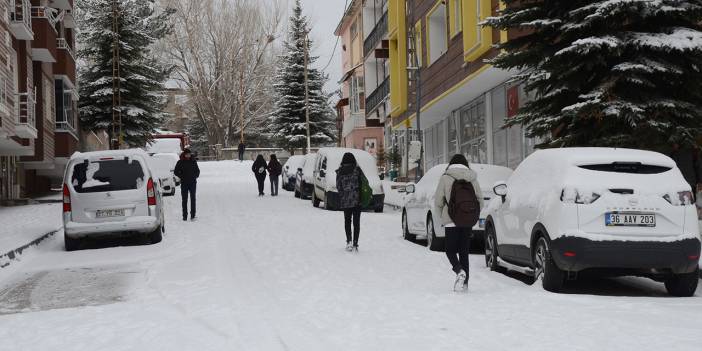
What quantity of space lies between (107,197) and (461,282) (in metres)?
8.22

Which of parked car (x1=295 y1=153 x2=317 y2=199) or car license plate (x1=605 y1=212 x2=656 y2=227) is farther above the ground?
parked car (x1=295 y1=153 x2=317 y2=199)

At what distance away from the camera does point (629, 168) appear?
9414 millimetres

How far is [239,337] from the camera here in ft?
22.6

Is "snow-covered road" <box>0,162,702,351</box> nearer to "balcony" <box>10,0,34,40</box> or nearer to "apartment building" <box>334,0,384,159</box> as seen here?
"balcony" <box>10,0,34,40</box>

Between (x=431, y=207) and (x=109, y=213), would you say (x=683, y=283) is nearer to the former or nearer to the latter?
(x=431, y=207)

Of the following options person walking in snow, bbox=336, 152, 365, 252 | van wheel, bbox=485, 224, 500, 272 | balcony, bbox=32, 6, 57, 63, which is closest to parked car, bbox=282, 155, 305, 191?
balcony, bbox=32, 6, 57, 63

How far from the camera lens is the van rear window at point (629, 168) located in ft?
30.8

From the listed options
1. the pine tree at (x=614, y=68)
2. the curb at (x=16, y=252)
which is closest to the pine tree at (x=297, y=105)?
the curb at (x=16, y=252)

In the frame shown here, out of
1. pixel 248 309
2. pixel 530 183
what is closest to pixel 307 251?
pixel 530 183

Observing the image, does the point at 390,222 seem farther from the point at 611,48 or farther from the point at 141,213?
the point at 611,48

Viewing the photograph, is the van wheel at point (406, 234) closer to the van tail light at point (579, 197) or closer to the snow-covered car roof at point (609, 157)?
the snow-covered car roof at point (609, 157)

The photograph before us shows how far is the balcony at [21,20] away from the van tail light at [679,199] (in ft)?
72.1

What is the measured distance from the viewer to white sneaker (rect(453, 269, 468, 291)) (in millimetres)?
9555

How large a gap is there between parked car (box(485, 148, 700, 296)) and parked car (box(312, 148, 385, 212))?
1520cm
